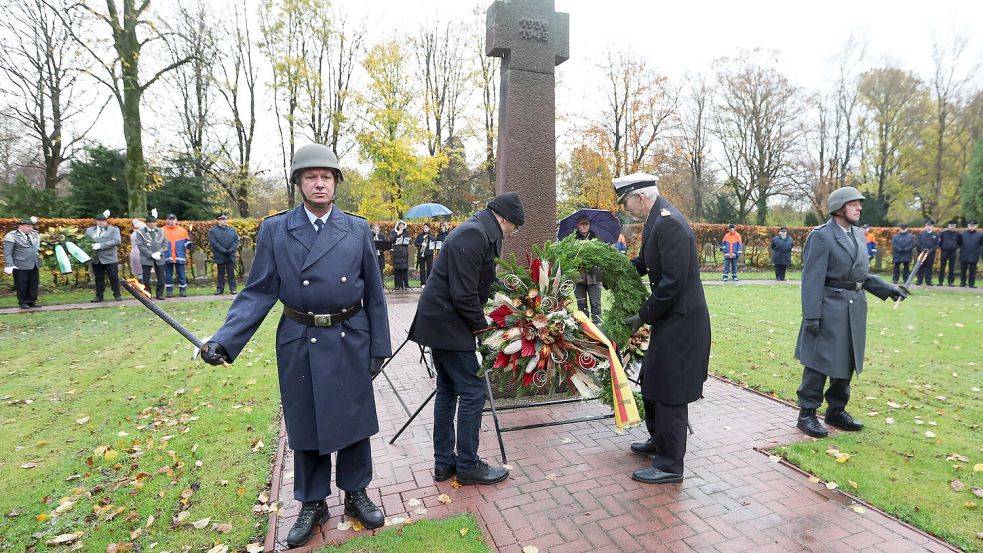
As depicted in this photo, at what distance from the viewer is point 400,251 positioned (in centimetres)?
1622

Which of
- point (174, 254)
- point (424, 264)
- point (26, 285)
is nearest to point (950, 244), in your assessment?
point (424, 264)

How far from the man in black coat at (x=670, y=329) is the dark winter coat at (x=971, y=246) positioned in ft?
63.5

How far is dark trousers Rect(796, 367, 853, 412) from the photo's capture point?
4.67 metres

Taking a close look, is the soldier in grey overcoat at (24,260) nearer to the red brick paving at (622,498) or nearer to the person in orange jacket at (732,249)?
the red brick paving at (622,498)

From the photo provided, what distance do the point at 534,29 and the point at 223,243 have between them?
1209 cm

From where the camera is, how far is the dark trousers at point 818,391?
467 cm

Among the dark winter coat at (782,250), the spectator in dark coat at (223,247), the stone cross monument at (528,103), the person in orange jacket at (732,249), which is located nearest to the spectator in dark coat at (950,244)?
the dark winter coat at (782,250)

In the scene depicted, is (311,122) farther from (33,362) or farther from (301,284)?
(301,284)

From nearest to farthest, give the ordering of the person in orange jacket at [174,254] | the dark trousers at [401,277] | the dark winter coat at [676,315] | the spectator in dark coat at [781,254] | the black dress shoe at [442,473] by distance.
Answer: the dark winter coat at [676,315] < the black dress shoe at [442,473] < the person in orange jacket at [174,254] < the dark trousers at [401,277] < the spectator in dark coat at [781,254]

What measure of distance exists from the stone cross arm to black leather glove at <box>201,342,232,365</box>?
13.5ft

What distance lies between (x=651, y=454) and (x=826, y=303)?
2.12 meters

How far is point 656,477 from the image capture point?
12.5 feet

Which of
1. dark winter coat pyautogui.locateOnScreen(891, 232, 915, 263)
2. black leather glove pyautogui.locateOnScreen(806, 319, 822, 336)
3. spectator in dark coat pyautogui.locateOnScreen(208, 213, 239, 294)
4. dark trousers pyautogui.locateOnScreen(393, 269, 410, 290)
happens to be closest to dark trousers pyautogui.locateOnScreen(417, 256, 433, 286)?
dark trousers pyautogui.locateOnScreen(393, 269, 410, 290)

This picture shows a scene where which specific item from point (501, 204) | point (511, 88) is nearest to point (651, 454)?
point (501, 204)
